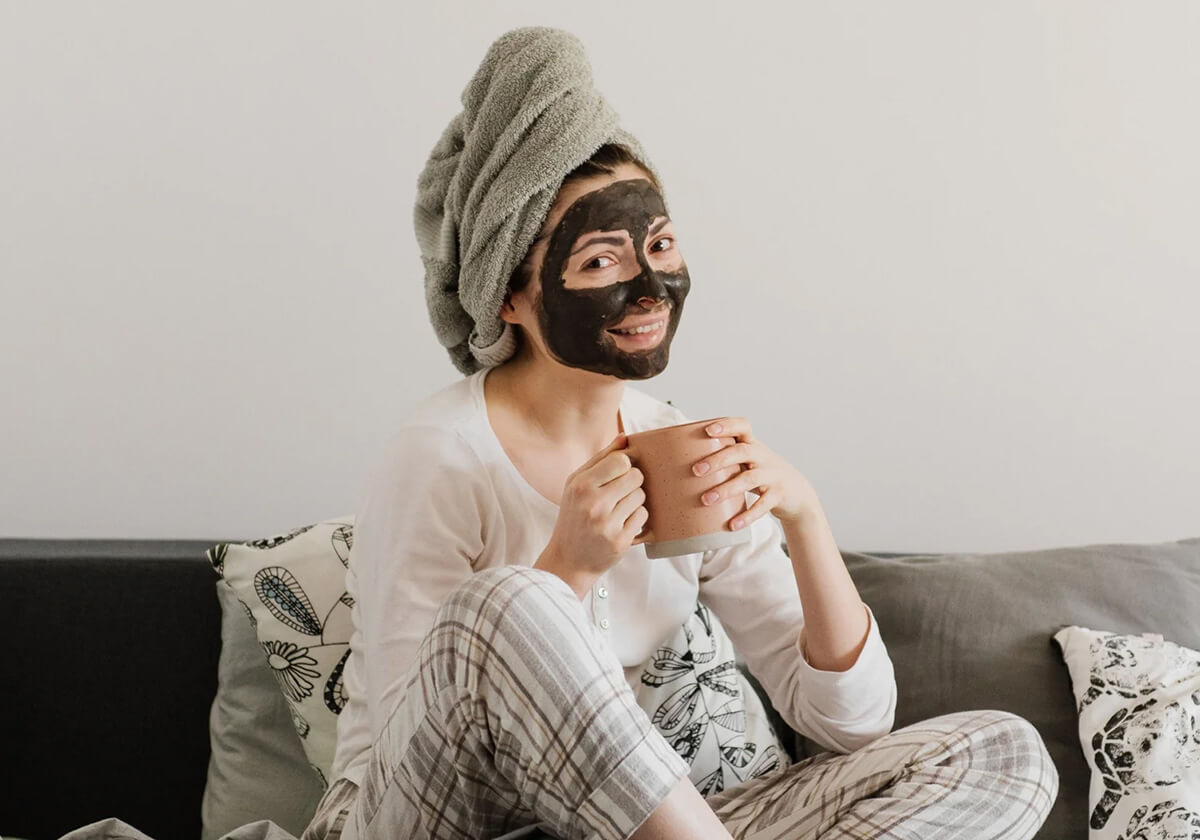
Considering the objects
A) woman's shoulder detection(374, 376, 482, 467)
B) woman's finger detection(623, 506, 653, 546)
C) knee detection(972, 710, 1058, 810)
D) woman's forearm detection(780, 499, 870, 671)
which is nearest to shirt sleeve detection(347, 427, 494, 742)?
woman's shoulder detection(374, 376, 482, 467)

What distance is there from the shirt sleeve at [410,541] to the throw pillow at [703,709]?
0.33 meters

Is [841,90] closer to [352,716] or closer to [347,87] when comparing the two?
[347,87]

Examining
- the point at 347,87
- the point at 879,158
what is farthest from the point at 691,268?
the point at 347,87

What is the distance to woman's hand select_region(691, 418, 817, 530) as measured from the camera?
115 centimetres

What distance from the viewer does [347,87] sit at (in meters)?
1.87

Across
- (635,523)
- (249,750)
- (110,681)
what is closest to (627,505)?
(635,523)

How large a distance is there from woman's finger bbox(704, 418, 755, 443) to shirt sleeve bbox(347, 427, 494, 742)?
11.4 inches

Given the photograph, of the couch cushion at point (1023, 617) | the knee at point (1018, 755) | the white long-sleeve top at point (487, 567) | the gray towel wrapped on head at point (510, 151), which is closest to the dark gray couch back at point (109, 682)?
the white long-sleeve top at point (487, 567)

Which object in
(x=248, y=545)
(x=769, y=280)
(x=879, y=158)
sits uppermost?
(x=879, y=158)

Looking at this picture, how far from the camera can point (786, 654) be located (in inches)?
57.2

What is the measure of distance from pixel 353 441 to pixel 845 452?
2.38ft

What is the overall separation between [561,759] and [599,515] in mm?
222

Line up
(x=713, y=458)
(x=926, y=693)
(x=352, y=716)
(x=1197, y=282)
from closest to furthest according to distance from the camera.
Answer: (x=713, y=458), (x=352, y=716), (x=926, y=693), (x=1197, y=282)

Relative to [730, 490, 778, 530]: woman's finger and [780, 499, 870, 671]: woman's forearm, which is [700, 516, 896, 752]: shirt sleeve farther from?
[730, 490, 778, 530]: woman's finger
